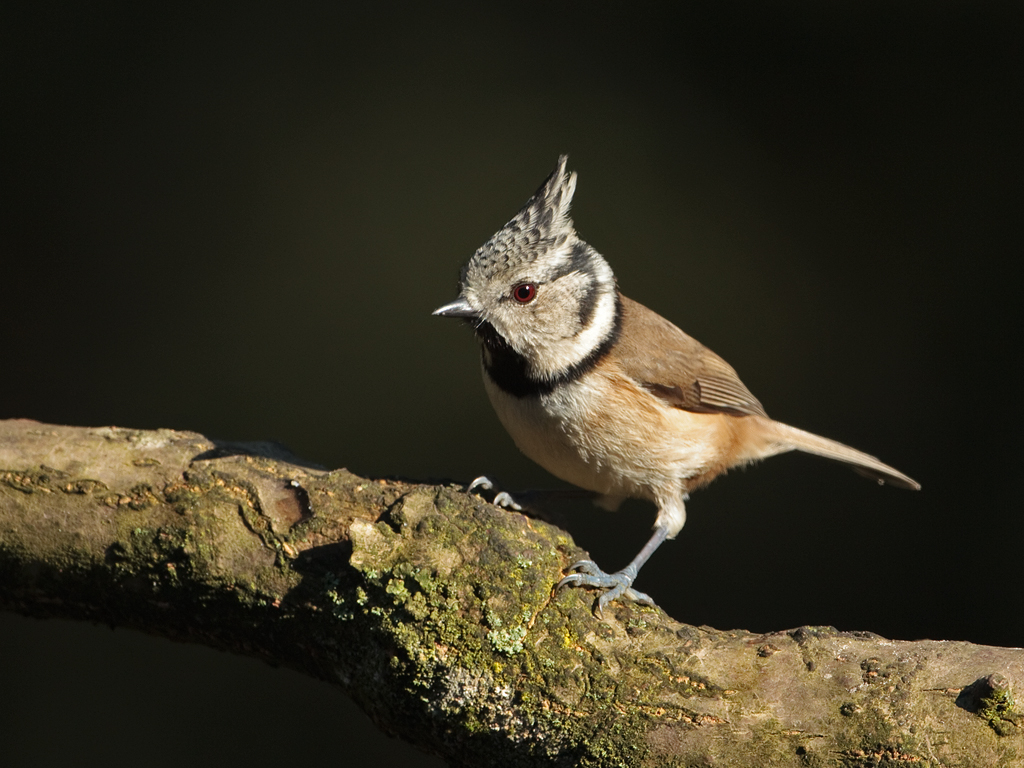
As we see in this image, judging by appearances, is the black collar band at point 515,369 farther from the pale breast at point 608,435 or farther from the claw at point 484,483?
the claw at point 484,483

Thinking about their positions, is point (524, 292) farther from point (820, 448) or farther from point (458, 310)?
point (820, 448)

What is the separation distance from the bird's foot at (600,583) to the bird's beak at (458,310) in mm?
852

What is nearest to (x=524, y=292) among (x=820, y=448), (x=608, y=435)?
(x=608, y=435)

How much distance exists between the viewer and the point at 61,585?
2.06 metres

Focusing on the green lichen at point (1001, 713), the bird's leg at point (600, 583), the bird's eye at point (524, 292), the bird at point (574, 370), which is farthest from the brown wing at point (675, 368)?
the green lichen at point (1001, 713)

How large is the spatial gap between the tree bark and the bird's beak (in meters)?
0.58

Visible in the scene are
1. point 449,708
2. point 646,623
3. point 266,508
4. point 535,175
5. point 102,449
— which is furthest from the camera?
point 535,175

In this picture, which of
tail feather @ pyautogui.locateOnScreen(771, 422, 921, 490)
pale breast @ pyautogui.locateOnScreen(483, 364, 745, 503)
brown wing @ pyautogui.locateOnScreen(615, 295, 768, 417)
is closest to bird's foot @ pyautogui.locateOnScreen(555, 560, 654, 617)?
pale breast @ pyautogui.locateOnScreen(483, 364, 745, 503)

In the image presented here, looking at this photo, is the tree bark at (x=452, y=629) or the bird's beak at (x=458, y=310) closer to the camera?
the tree bark at (x=452, y=629)

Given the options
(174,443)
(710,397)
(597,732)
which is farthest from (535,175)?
(597,732)

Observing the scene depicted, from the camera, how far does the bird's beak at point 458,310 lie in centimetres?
253

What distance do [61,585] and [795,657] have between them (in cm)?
162

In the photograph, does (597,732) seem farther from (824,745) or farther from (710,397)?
(710,397)

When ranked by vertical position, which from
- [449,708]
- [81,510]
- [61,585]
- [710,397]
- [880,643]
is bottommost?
[61,585]
